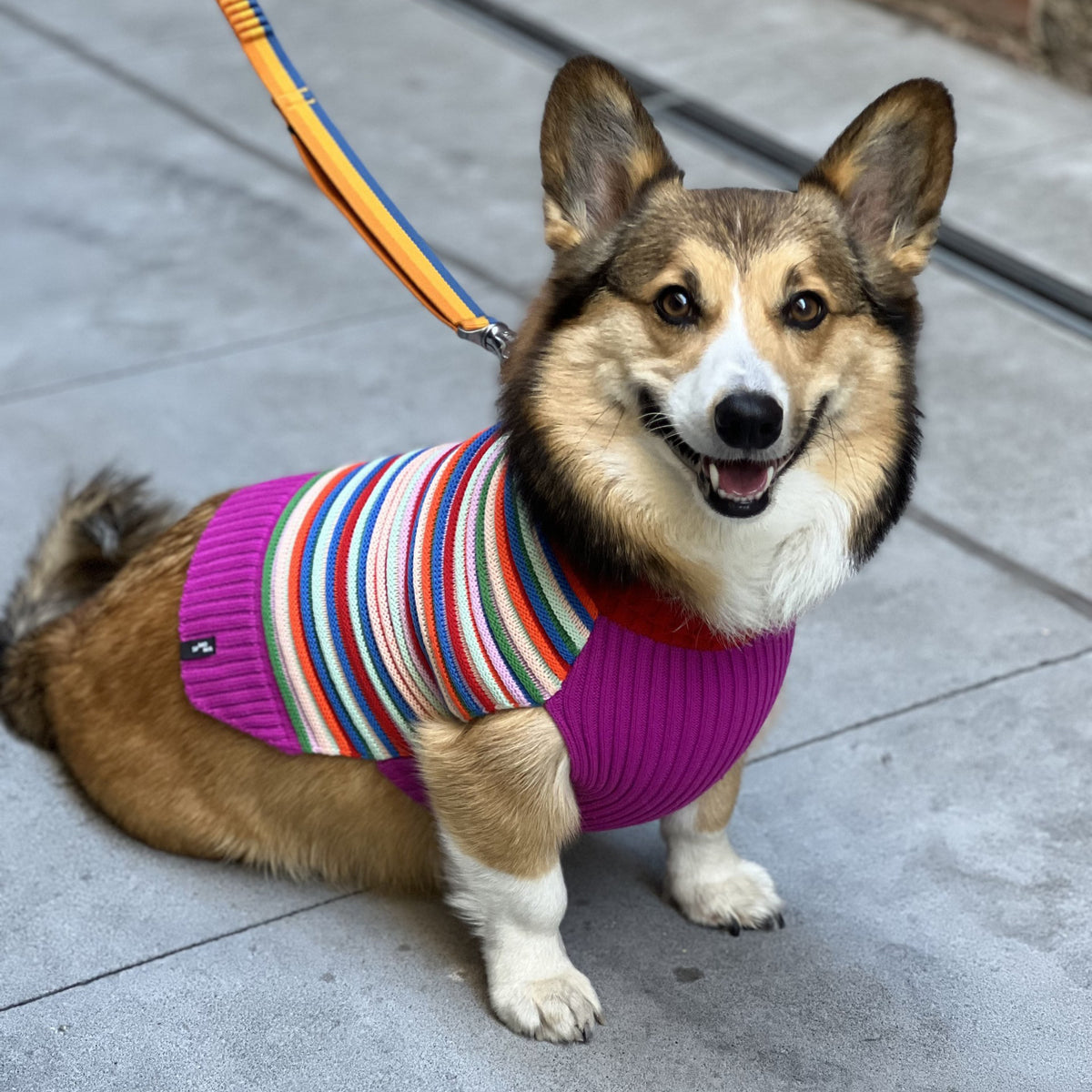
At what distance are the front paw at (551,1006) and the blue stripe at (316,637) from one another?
0.53m

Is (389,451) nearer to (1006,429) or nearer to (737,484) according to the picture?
(1006,429)

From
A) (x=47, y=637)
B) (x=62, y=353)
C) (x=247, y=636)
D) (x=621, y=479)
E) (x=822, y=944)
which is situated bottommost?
(x=62, y=353)

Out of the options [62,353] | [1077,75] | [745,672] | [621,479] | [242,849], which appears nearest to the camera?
[621,479]

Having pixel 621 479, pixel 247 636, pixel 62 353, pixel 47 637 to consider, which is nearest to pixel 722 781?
pixel 621 479

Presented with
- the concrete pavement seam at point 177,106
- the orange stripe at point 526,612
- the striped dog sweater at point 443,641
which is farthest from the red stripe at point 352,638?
the concrete pavement seam at point 177,106

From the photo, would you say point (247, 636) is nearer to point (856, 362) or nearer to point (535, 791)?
point (535, 791)

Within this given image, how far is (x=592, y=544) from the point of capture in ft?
8.45

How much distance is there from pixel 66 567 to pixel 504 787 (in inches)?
56.3

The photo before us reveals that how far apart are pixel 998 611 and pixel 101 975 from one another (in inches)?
96.5

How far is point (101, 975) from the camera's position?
9.75ft

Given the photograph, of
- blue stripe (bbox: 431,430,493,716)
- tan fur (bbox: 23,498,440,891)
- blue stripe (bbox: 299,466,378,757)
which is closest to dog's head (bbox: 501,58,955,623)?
blue stripe (bbox: 431,430,493,716)

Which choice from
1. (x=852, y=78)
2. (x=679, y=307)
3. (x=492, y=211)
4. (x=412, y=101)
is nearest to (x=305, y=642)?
(x=679, y=307)

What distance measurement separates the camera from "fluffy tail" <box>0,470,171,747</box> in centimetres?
351

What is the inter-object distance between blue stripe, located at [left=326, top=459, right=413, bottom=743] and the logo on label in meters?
0.29
